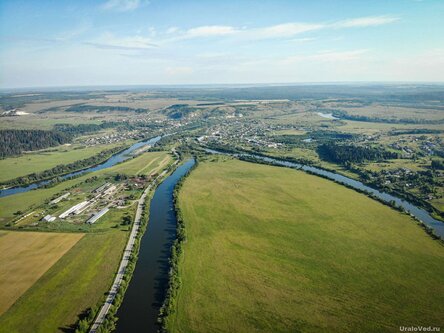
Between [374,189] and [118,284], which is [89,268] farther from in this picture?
[374,189]

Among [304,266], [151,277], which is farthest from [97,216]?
[304,266]

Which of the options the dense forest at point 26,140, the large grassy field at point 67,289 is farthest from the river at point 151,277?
the dense forest at point 26,140

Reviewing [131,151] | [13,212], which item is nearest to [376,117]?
[131,151]

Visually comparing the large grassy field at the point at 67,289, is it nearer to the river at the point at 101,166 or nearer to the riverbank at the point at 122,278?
the riverbank at the point at 122,278

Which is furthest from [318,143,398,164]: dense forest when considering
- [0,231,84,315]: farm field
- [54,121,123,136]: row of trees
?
[54,121,123,136]: row of trees
